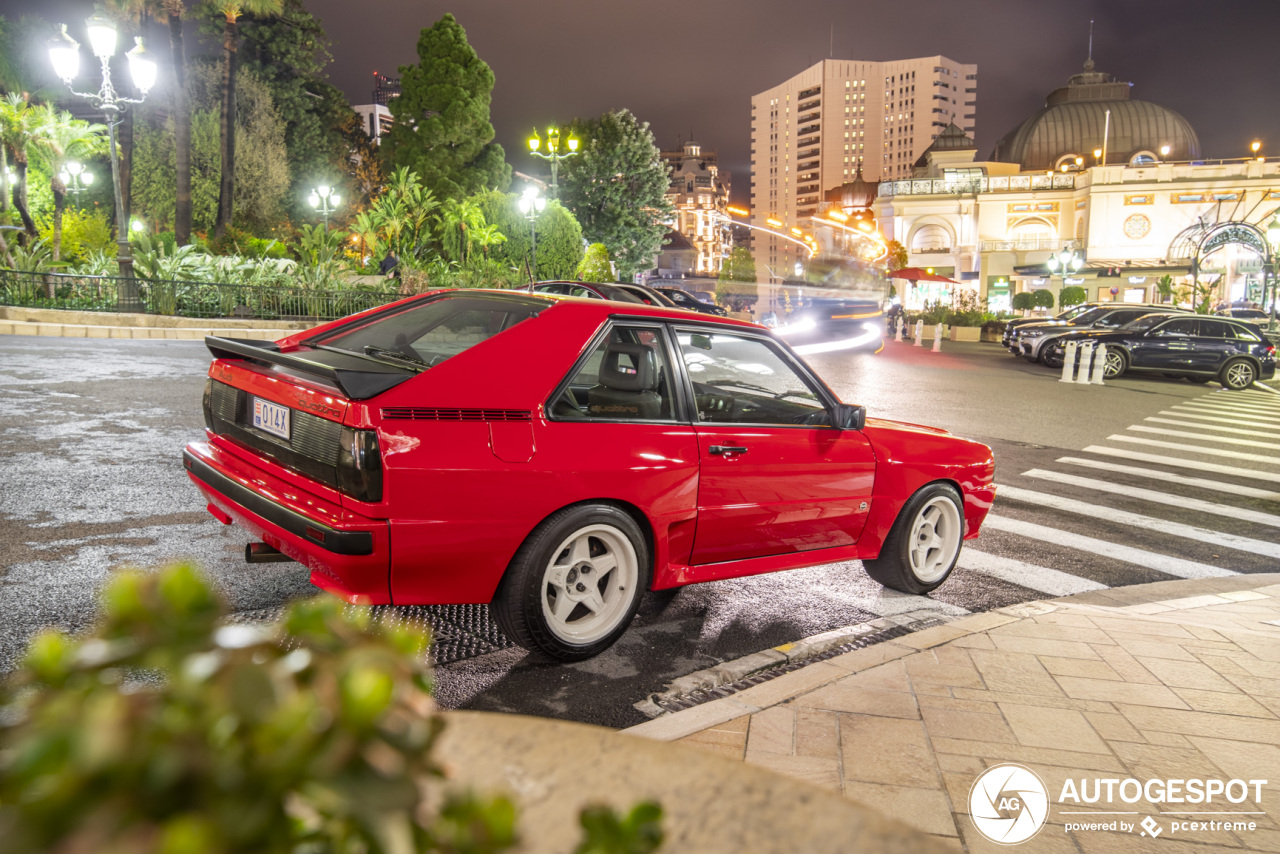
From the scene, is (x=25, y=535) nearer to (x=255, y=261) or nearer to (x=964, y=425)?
(x=964, y=425)

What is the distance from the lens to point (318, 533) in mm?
3195

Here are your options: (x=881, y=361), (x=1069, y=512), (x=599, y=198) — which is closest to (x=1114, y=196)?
(x=599, y=198)

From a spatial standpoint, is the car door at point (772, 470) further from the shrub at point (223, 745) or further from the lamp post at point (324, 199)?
the lamp post at point (324, 199)

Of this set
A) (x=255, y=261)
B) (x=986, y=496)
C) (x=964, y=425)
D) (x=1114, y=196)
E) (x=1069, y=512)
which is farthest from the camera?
(x=1114, y=196)

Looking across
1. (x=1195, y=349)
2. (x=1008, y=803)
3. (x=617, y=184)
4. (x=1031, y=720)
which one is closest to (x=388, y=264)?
(x=1195, y=349)

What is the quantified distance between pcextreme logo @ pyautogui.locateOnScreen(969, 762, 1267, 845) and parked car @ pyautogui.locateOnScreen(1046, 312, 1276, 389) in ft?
64.4

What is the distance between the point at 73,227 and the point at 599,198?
30.2 meters

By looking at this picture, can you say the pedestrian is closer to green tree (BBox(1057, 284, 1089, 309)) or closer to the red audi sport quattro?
the red audi sport quattro

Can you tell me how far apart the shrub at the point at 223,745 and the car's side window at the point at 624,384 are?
2866mm

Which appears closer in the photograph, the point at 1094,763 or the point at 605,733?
the point at 605,733

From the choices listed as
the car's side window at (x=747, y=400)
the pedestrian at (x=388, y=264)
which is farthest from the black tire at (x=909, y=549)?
the pedestrian at (x=388, y=264)

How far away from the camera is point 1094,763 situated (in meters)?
2.87

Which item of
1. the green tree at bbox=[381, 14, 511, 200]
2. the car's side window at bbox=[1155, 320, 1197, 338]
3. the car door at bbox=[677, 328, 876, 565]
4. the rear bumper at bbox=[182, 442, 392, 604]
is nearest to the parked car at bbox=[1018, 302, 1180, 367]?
the car's side window at bbox=[1155, 320, 1197, 338]

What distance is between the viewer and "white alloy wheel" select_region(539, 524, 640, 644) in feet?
11.8
